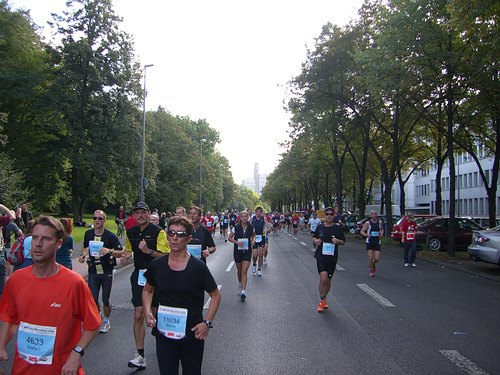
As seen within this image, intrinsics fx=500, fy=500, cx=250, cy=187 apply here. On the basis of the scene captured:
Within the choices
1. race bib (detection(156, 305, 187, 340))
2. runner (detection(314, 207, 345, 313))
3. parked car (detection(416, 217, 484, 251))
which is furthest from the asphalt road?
parked car (detection(416, 217, 484, 251))

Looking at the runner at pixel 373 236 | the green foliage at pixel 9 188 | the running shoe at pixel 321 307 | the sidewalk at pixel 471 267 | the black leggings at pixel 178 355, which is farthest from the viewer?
the green foliage at pixel 9 188

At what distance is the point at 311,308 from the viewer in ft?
30.1

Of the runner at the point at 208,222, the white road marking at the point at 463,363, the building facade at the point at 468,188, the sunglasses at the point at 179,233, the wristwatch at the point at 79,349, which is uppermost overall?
the building facade at the point at 468,188

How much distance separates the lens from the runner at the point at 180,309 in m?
3.63

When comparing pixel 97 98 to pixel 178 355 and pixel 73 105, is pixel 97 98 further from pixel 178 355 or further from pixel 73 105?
pixel 178 355

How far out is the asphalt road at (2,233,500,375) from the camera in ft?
18.6

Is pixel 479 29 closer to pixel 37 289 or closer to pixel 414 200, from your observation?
pixel 37 289

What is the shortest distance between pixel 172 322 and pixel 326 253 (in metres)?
5.76

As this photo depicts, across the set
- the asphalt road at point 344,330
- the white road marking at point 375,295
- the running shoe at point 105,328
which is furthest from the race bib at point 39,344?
the white road marking at point 375,295

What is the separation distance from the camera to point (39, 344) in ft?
9.61

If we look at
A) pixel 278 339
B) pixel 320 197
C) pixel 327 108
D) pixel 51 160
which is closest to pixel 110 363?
pixel 278 339

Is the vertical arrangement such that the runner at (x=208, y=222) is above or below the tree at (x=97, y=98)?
below

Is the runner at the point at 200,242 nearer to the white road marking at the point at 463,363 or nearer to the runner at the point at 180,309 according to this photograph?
the white road marking at the point at 463,363

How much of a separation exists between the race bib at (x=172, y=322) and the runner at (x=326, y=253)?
554 centimetres
